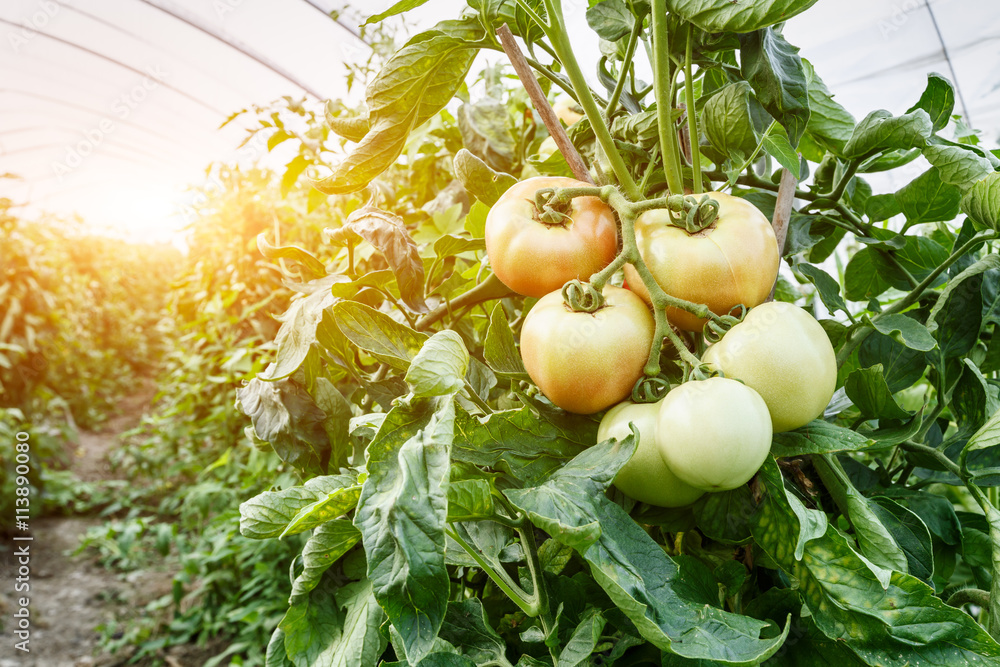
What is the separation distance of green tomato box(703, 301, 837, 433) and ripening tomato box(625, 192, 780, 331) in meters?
0.02

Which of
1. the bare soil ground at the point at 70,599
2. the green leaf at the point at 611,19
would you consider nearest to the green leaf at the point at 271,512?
the green leaf at the point at 611,19

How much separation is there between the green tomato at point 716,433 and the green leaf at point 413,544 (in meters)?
0.11

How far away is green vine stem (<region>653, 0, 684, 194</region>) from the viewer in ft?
0.99

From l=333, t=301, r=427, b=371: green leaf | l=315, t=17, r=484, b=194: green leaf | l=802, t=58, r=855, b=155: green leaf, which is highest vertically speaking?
l=315, t=17, r=484, b=194: green leaf

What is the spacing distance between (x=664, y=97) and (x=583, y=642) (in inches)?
11.0

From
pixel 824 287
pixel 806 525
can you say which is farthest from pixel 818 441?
pixel 824 287

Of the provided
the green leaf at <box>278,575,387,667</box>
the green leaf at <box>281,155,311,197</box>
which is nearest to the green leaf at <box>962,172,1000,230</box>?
the green leaf at <box>278,575,387,667</box>

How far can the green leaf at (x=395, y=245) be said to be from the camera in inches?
15.1

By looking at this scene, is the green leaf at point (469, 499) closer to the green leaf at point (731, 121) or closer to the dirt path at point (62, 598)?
the green leaf at point (731, 121)

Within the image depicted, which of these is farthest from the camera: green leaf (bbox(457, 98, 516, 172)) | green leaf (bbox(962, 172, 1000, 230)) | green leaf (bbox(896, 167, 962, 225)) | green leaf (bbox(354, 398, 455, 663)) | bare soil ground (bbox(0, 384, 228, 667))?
bare soil ground (bbox(0, 384, 228, 667))

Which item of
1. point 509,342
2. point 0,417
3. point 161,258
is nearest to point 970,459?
point 509,342

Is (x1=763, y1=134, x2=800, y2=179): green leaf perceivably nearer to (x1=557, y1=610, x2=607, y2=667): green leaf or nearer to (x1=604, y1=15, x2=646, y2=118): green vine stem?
(x1=604, y1=15, x2=646, y2=118): green vine stem

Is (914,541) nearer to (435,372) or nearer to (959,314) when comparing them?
(959,314)

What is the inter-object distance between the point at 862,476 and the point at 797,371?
0.20m
